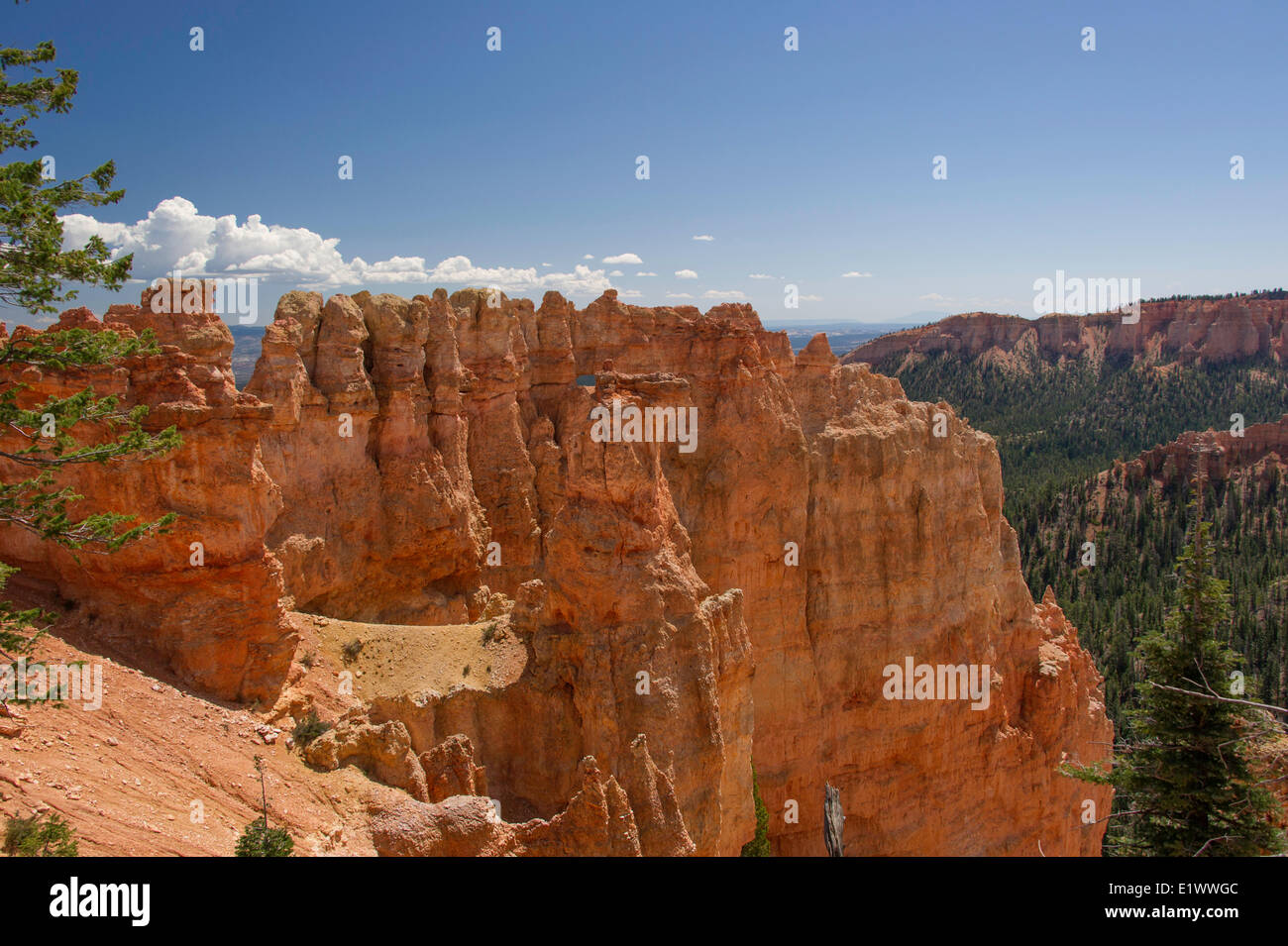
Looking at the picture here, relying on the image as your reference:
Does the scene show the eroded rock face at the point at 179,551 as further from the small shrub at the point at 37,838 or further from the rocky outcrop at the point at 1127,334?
the rocky outcrop at the point at 1127,334

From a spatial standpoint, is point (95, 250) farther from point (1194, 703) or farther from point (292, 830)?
point (1194, 703)

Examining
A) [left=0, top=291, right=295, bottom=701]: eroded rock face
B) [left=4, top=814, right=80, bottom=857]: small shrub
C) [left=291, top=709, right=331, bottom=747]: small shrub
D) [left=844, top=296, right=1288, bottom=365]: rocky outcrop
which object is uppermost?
[left=844, top=296, right=1288, bottom=365]: rocky outcrop

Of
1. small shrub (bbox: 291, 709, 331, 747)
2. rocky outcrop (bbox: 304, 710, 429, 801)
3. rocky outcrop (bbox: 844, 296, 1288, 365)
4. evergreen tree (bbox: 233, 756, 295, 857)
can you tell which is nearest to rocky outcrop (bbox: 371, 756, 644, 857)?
rocky outcrop (bbox: 304, 710, 429, 801)

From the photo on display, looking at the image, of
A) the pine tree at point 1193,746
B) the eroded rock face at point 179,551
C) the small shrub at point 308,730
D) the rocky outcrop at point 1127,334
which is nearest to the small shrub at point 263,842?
the small shrub at point 308,730

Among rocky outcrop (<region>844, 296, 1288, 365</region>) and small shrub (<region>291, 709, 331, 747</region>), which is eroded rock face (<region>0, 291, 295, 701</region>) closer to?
small shrub (<region>291, 709, 331, 747</region>)

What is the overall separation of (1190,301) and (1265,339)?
1745cm

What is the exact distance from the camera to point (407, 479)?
29.2 meters

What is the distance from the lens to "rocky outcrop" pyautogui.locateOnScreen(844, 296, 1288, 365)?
14725 centimetres

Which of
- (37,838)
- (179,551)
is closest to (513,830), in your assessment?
(37,838)

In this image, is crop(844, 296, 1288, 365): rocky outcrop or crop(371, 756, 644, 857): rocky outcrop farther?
crop(844, 296, 1288, 365): rocky outcrop

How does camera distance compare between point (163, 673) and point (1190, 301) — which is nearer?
point (163, 673)

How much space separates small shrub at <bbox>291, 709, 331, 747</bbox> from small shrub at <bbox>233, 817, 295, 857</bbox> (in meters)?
4.04

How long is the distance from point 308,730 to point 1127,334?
177 m
